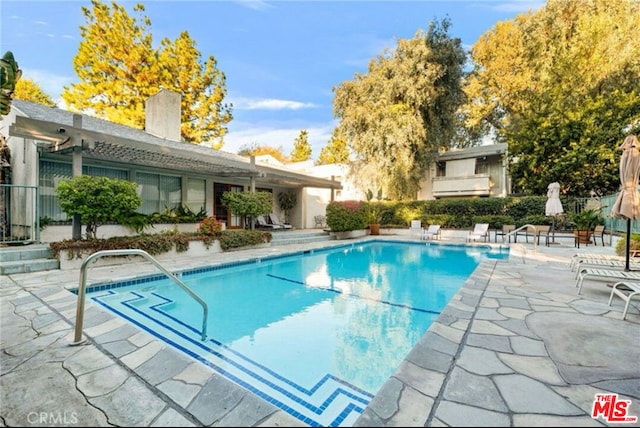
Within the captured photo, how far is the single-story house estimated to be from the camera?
7.53 metres

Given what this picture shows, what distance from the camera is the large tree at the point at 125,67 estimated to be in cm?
2055

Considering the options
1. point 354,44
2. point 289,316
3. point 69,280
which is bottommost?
point 289,316

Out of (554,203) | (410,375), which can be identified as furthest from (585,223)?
(410,375)

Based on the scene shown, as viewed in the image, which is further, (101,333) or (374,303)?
(374,303)

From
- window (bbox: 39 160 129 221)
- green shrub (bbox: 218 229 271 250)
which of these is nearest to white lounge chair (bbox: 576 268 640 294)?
green shrub (bbox: 218 229 271 250)

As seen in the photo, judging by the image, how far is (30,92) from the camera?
75.8ft

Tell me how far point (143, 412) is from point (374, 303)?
4.34 meters

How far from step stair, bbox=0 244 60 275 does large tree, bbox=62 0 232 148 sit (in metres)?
17.1

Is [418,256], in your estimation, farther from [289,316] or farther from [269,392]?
[269,392]

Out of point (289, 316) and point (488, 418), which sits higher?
point (488, 418)

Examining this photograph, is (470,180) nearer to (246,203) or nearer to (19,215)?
(246,203)

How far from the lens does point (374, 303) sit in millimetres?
5652

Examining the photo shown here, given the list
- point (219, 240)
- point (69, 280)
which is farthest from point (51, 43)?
point (69, 280)

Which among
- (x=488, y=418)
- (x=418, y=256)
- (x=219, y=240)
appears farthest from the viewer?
(x=418, y=256)
